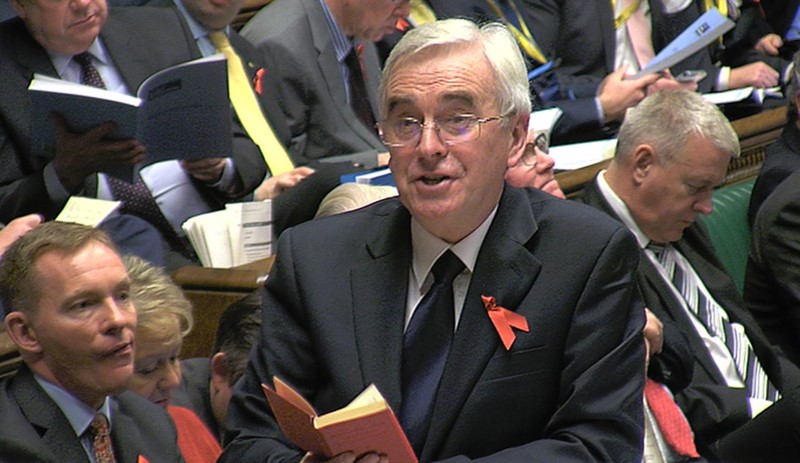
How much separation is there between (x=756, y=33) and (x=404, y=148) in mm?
5259

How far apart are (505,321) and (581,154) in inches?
116

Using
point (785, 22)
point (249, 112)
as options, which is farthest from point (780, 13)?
point (249, 112)

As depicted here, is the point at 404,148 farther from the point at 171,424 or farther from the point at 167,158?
the point at 167,158

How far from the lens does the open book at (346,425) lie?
6.29 feet

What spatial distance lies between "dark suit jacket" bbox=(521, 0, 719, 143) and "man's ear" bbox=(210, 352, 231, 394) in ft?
9.72

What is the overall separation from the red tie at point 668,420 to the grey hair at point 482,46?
132 centimetres

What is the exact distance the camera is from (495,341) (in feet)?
7.00

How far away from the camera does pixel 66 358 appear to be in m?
2.54

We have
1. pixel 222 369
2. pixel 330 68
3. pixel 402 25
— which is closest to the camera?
pixel 222 369

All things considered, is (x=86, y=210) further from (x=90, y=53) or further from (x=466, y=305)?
(x=466, y=305)

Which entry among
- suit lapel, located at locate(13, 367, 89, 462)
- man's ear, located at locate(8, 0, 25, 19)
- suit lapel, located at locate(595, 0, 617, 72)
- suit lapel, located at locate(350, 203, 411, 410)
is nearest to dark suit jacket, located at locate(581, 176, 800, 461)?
suit lapel, located at locate(350, 203, 411, 410)

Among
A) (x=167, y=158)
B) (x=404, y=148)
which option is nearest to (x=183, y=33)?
(x=167, y=158)

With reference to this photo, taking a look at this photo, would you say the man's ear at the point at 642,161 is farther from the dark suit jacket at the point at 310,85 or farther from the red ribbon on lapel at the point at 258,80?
the red ribbon on lapel at the point at 258,80

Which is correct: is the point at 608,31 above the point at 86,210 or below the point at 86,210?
below
